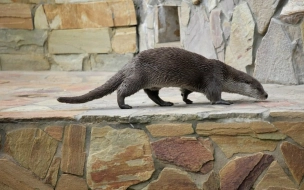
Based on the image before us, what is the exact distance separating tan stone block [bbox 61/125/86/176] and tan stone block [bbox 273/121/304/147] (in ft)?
3.38

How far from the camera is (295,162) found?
262cm

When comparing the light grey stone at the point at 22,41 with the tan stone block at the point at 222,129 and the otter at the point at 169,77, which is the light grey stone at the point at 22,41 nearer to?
the otter at the point at 169,77

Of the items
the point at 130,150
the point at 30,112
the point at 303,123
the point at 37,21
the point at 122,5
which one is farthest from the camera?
the point at 37,21

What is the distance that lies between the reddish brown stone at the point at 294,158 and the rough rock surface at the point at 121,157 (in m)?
0.70

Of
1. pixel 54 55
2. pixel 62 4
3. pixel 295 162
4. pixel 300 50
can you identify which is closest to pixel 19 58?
pixel 54 55

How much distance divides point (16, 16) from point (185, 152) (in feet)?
11.4

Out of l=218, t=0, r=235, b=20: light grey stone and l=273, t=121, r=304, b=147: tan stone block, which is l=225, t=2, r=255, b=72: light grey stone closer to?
l=218, t=0, r=235, b=20: light grey stone

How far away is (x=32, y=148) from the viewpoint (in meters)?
2.84

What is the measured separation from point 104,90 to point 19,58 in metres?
2.90

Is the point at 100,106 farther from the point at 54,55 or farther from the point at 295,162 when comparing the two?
the point at 54,55

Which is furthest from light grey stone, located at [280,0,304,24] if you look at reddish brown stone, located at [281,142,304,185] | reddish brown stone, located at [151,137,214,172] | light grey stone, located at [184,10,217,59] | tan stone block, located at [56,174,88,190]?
tan stone block, located at [56,174,88,190]

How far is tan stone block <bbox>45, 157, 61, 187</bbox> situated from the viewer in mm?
2833

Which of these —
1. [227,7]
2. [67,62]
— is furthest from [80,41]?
[227,7]

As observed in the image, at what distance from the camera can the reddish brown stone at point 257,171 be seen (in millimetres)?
2635
